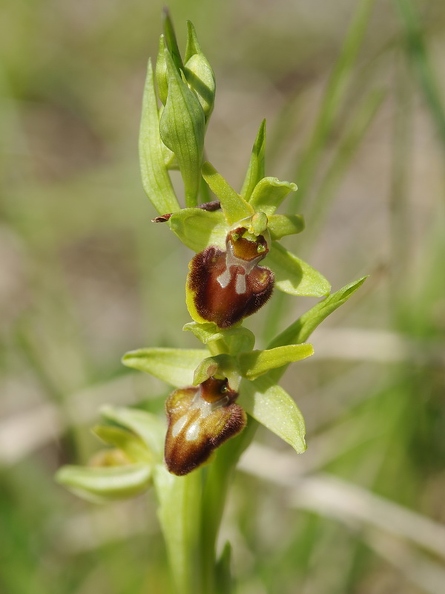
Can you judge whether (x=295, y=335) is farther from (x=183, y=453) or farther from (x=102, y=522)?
(x=102, y=522)

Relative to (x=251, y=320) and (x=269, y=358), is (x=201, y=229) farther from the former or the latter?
(x=251, y=320)

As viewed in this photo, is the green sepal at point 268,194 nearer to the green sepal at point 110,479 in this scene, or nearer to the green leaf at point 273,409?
the green leaf at point 273,409

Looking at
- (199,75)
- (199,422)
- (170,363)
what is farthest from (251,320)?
(199,75)

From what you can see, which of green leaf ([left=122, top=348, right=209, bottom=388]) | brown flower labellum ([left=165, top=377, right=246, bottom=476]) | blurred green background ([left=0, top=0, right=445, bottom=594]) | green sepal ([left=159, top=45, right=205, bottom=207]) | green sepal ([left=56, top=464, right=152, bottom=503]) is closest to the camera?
green sepal ([left=159, top=45, right=205, bottom=207])

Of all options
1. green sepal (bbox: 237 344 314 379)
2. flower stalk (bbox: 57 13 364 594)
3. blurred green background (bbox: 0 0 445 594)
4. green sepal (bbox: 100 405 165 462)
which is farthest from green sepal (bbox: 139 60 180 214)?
blurred green background (bbox: 0 0 445 594)

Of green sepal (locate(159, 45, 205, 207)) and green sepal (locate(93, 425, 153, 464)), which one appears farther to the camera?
green sepal (locate(93, 425, 153, 464))

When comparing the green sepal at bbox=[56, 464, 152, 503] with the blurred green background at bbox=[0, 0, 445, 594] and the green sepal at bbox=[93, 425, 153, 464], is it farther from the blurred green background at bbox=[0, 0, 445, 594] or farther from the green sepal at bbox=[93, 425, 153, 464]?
the blurred green background at bbox=[0, 0, 445, 594]

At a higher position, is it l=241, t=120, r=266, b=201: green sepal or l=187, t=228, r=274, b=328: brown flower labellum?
l=241, t=120, r=266, b=201: green sepal
